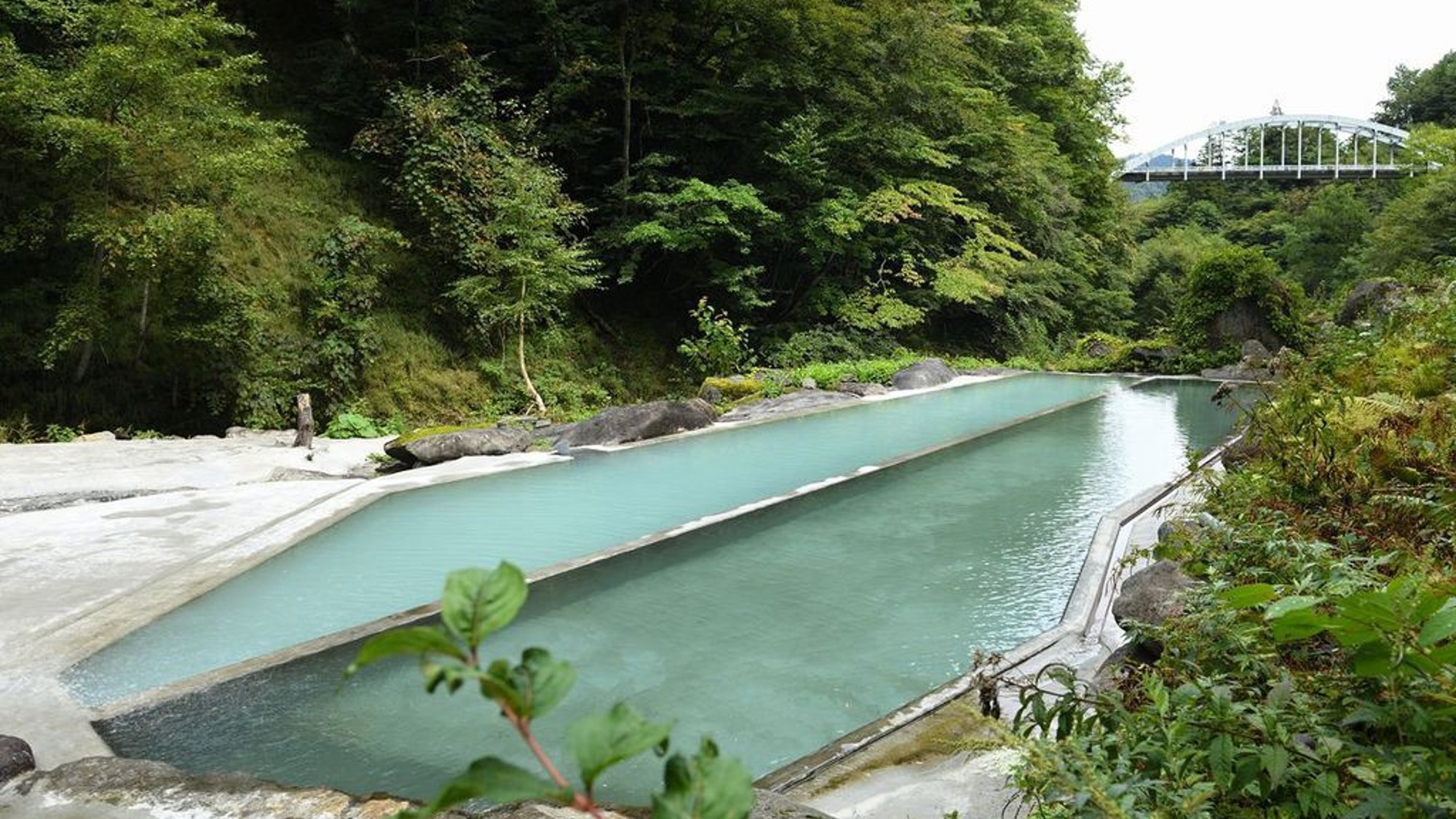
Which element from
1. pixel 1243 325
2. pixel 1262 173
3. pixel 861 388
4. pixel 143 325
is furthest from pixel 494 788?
pixel 1262 173

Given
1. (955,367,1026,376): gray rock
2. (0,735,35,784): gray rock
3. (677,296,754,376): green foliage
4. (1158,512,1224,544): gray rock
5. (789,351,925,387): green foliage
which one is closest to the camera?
(0,735,35,784): gray rock

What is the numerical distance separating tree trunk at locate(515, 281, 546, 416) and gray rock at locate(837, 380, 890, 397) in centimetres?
382

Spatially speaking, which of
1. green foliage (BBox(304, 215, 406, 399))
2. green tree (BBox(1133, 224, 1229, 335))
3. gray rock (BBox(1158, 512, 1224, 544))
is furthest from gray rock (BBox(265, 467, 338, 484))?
green tree (BBox(1133, 224, 1229, 335))

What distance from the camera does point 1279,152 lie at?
5338cm

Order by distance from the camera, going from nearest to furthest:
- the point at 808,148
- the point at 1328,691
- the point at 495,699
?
the point at 495,699
the point at 1328,691
the point at 808,148


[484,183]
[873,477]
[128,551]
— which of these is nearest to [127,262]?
[484,183]

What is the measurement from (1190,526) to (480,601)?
369 cm

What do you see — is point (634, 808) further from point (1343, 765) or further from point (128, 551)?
point (128, 551)

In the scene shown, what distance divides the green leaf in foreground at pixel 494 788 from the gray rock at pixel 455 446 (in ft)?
21.7

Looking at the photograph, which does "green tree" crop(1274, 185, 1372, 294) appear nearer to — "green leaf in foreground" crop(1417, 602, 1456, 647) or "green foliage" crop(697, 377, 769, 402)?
"green foliage" crop(697, 377, 769, 402)

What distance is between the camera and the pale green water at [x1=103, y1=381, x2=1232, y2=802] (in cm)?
260

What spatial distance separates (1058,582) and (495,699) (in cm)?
424

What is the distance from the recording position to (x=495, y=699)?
13.7 inches

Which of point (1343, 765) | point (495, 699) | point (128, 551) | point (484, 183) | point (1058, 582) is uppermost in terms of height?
point (484, 183)
